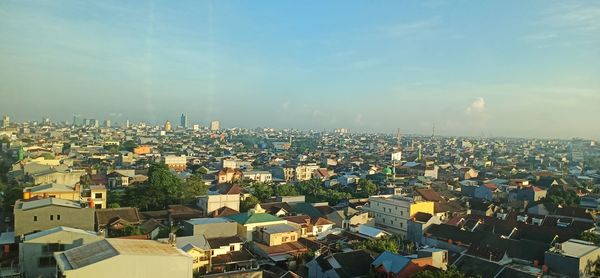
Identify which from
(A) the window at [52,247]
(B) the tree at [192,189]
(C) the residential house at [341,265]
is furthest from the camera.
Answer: (B) the tree at [192,189]

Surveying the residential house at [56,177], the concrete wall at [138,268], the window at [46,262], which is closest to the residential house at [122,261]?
the concrete wall at [138,268]

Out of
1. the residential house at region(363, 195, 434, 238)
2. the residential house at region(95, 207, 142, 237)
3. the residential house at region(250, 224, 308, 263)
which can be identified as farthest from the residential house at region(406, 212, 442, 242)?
the residential house at region(95, 207, 142, 237)

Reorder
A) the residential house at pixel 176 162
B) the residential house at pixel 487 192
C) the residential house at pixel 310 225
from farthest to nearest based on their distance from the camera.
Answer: the residential house at pixel 176 162, the residential house at pixel 487 192, the residential house at pixel 310 225

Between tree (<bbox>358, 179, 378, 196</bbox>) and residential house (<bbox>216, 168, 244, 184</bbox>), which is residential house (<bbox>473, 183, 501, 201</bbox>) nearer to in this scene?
tree (<bbox>358, 179, 378, 196</bbox>)

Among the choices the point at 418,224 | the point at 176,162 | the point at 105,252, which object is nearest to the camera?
the point at 105,252

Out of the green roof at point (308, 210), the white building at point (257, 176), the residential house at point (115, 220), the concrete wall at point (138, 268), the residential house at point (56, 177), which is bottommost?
the white building at point (257, 176)

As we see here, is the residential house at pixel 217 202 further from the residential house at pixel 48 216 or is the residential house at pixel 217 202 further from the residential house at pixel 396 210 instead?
the residential house at pixel 396 210

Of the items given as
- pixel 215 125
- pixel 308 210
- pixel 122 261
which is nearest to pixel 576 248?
pixel 308 210

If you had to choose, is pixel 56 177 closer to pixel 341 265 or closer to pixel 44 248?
pixel 44 248
